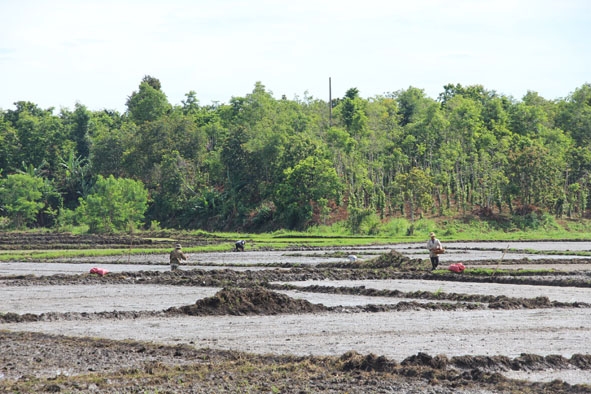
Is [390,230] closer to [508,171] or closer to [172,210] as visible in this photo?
[508,171]

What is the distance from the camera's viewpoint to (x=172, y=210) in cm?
8331

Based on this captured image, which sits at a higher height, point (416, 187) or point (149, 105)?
point (149, 105)

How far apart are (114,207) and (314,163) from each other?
16654 millimetres

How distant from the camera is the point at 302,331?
18.3 m


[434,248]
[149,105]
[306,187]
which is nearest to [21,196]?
[149,105]

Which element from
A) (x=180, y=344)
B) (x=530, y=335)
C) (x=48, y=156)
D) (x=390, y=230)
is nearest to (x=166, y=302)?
(x=180, y=344)

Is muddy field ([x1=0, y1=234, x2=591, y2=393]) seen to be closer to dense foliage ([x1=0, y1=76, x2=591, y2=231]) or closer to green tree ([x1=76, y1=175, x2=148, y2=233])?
dense foliage ([x1=0, y1=76, x2=591, y2=231])

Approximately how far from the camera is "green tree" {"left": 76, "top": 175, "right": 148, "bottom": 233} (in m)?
74.9

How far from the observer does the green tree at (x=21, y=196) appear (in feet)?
269

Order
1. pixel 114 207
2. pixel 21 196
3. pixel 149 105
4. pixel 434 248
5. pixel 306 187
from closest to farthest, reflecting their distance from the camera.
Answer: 1. pixel 434 248
2. pixel 306 187
3. pixel 114 207
4. pixel 21 196
5. pixel 149 105

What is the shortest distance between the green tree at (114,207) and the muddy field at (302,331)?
39509 mm

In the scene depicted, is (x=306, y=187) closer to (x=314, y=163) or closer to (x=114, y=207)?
(x=314, y=163)

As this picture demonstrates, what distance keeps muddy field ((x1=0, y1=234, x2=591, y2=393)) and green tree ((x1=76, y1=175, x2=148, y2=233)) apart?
3951 centimetres

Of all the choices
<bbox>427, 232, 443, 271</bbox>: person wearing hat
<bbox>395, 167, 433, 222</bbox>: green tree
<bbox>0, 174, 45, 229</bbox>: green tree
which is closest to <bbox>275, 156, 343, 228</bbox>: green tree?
<bbox>395, 167, 433, 222</bbox>: green tree
